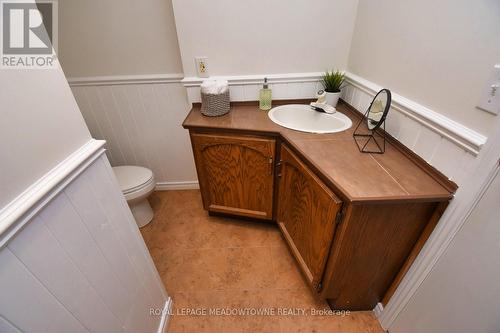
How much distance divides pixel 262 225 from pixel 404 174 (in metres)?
1.04

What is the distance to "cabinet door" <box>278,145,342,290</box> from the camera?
91 cm

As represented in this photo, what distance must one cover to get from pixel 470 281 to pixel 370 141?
2.04 ft

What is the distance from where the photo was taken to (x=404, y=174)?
86 centimetres

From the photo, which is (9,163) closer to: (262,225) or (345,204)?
(345,204)

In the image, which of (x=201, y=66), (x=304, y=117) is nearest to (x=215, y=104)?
(x=201, y=66)

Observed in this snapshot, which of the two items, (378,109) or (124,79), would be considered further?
(124,79)

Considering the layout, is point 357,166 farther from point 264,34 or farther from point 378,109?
point 264,34

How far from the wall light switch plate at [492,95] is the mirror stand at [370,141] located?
0.36 m

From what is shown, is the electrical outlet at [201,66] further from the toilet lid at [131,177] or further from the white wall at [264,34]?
the toilet lid at [131,177]

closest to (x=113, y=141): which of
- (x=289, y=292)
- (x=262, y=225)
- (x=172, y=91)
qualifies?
(x=172, y=91)

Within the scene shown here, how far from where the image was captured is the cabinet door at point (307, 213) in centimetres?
91

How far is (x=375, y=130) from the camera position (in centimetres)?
107

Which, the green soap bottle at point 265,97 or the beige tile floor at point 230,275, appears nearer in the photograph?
the beige tile floor at point 230,275

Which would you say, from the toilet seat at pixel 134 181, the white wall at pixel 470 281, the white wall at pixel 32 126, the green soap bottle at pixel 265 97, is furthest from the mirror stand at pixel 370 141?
the toilet seat at pixel 134 181
